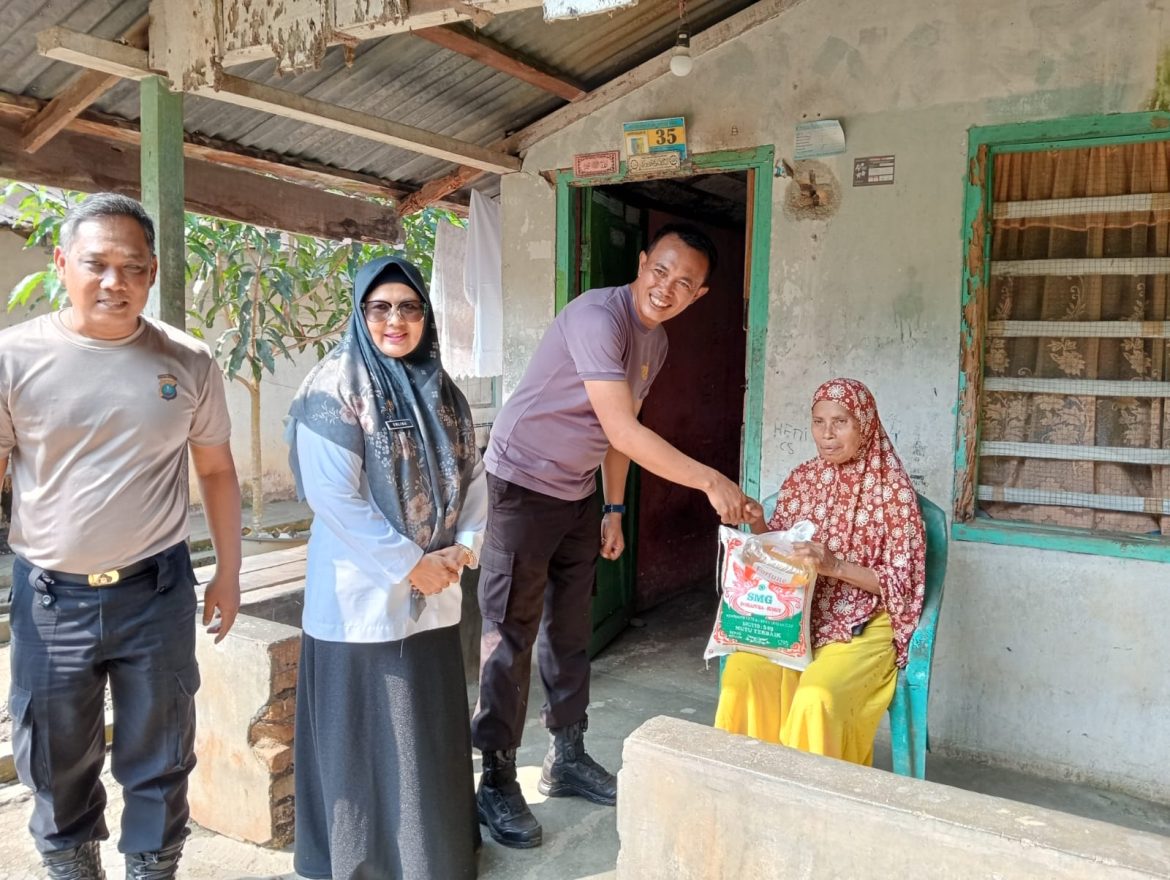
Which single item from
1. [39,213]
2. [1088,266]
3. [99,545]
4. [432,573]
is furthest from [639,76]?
[39,213]

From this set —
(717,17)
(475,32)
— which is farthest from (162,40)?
(717,17)

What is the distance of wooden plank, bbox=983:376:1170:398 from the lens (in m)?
3.19

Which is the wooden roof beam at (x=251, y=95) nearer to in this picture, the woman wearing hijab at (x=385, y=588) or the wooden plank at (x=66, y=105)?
the wooden plank at (x=66, y=105)

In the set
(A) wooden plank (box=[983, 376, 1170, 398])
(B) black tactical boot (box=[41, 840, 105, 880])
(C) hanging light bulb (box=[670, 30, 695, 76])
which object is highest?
(C) hanging light bulb (box=[670, 30, 695, 76])

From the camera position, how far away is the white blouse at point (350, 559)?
213cm

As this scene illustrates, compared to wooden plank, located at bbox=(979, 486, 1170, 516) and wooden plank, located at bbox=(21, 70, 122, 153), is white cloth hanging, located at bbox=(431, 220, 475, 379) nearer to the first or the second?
wooden plank, located at bbox=(21, 70, 122, 153)

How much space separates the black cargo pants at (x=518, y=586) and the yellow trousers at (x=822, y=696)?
0.62 meters

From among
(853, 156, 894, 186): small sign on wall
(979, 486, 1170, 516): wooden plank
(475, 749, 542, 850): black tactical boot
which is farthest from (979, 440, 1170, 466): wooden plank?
(475, 749, 542, 850): black tactical boot

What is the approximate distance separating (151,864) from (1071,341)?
3402mm

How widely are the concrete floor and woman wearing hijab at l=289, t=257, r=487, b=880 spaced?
0.41 metres

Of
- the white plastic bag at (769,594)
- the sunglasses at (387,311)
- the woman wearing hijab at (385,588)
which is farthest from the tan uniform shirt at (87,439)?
the white plastic bag at (769,594)

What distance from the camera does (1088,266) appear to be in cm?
A: 327

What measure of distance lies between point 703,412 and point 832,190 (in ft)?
8.45

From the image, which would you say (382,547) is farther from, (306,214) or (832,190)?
(306,214)
